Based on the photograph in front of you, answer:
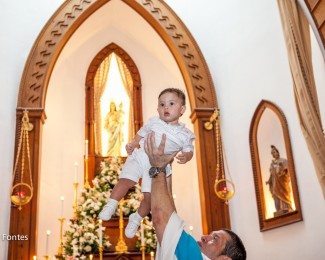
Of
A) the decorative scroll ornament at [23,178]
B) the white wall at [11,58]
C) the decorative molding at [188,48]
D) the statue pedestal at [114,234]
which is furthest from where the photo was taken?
the decorative molding at [188,48]

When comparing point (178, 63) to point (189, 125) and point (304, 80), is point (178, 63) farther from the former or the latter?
point (304, 80)

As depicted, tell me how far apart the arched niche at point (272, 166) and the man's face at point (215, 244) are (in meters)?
2.65

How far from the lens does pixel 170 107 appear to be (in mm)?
2498

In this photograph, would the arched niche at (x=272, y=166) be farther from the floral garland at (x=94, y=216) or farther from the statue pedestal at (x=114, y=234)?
the statue pedestal at (x=114, y=234)

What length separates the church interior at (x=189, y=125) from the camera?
476 cm

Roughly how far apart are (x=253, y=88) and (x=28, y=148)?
3.21 m

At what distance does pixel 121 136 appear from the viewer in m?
8.25

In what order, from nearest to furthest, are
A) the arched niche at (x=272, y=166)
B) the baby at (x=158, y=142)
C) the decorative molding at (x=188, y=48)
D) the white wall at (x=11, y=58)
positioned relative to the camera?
the baby at (x=158, y=142), the arched niche at (x=272, y=166), the white wall at (x=11, y=58), the decorative molding at (x=188, y=48)

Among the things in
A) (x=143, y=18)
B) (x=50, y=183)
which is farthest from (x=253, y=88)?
(x=50, y=183)

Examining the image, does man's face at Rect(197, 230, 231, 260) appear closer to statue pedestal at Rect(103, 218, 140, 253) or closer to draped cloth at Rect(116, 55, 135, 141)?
statue pedestal at Rect(103, 218, 140, 253)

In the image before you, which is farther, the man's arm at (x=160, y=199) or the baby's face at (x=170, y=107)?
the baby's face at (x=170, y=107)

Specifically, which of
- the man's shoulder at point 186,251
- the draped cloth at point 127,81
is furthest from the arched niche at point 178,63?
the man's shoulder at point 186,251

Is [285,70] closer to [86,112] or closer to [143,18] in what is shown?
[143,18]

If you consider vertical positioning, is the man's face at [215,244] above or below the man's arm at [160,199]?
below
